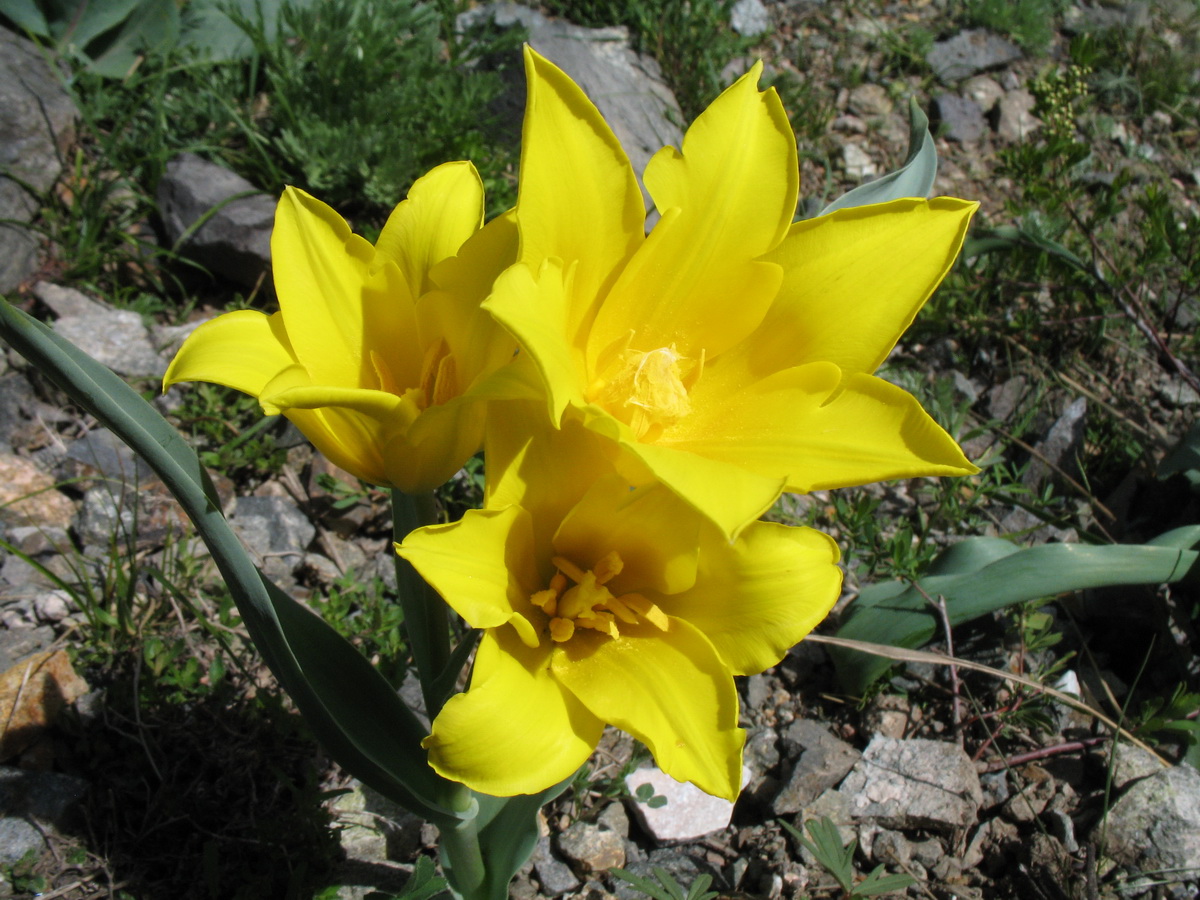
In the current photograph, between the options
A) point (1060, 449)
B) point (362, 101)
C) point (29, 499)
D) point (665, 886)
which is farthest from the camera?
point (362, 101)

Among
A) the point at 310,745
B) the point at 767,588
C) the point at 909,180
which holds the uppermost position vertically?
the point at 909,180

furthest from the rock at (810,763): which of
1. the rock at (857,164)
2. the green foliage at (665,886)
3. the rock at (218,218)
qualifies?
the rock at (857,164)

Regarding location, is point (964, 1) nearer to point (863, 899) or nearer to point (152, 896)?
point (863, 899)

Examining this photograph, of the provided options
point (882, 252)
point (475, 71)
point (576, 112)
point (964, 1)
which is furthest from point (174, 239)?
point (964, 1)

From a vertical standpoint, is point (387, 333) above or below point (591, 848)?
above

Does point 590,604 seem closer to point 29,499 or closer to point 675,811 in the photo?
point 675,811

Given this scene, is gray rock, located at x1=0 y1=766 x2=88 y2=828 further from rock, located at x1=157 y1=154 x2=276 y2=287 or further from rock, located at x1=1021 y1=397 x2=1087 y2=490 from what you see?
rock, located at x1=1021 y1=397 x2=1087 y2=490

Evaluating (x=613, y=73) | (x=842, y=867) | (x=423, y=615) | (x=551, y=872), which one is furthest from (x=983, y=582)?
(x=613, y=73)
